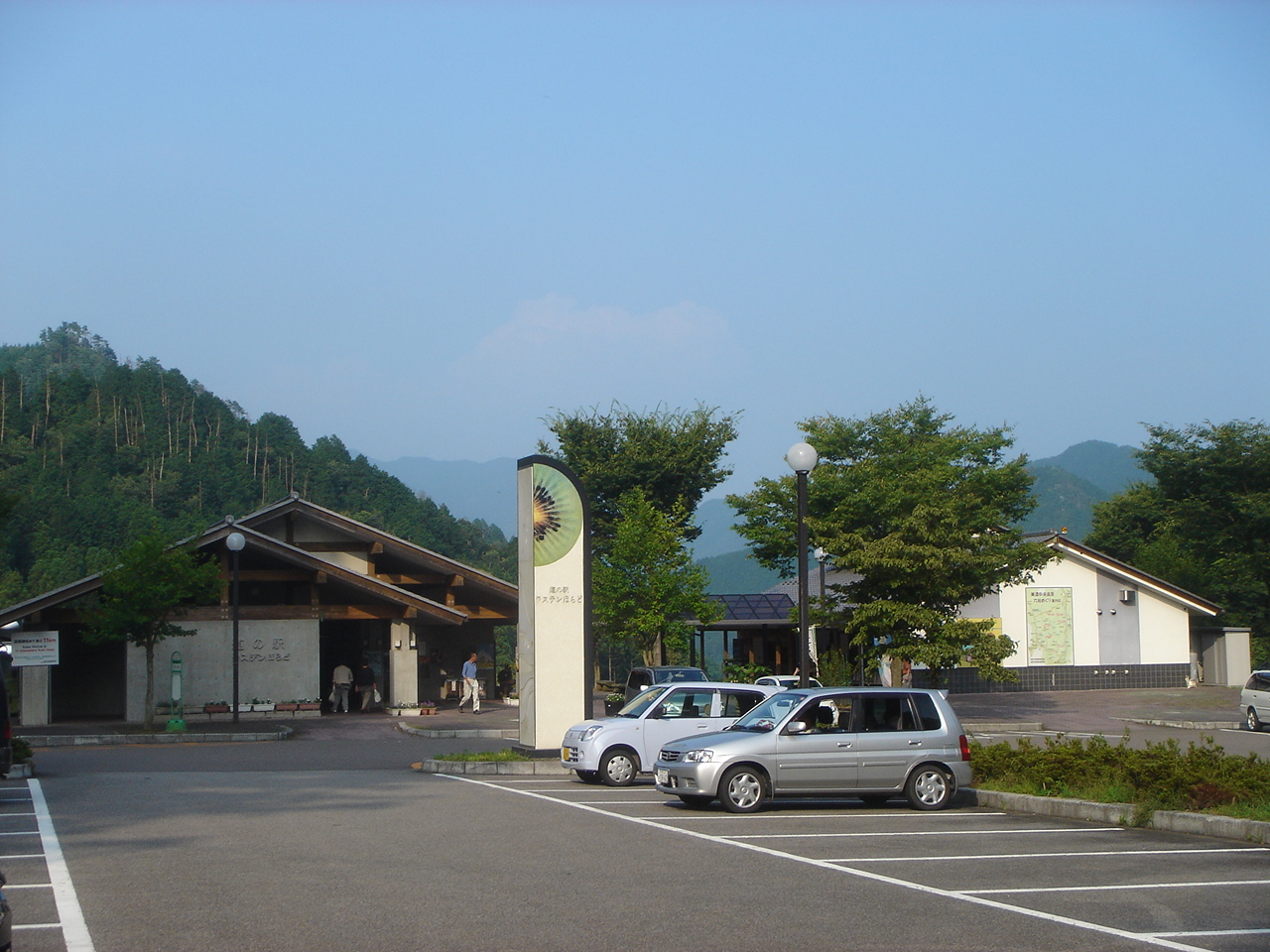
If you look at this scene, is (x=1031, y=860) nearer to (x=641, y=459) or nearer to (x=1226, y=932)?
(x=1226, y=932)

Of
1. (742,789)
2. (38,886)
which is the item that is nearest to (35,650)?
(742,789)

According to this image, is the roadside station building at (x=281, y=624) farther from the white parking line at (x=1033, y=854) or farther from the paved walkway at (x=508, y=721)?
the white parking line at (x=1033, y=854)

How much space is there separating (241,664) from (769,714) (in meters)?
23.5

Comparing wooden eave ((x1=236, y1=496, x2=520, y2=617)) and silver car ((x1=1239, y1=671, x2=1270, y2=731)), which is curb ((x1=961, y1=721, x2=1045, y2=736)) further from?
wooden eave ((x1=236, y1=496, x2=520, y2=617))

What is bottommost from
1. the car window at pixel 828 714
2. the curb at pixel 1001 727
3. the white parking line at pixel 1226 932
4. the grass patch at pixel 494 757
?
the curb at pixel 1001 727

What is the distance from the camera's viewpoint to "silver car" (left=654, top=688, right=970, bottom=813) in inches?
551

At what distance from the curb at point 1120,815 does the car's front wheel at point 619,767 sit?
16.1 ft

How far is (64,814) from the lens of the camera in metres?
14.0

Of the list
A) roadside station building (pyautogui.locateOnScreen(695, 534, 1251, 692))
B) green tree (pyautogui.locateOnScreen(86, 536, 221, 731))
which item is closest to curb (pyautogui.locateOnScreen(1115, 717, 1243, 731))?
roadside station building (pyautogui.locateOnScreen(695, 534, 1251, 692))

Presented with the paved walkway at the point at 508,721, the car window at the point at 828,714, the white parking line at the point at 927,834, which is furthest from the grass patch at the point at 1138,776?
the paved walkway at the point at 508,721

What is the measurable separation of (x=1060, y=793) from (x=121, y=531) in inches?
3175

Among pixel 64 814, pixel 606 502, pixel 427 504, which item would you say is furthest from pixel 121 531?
pixel 64 814

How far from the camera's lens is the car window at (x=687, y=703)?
59.0 ft

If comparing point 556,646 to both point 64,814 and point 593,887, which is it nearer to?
point 64,814
